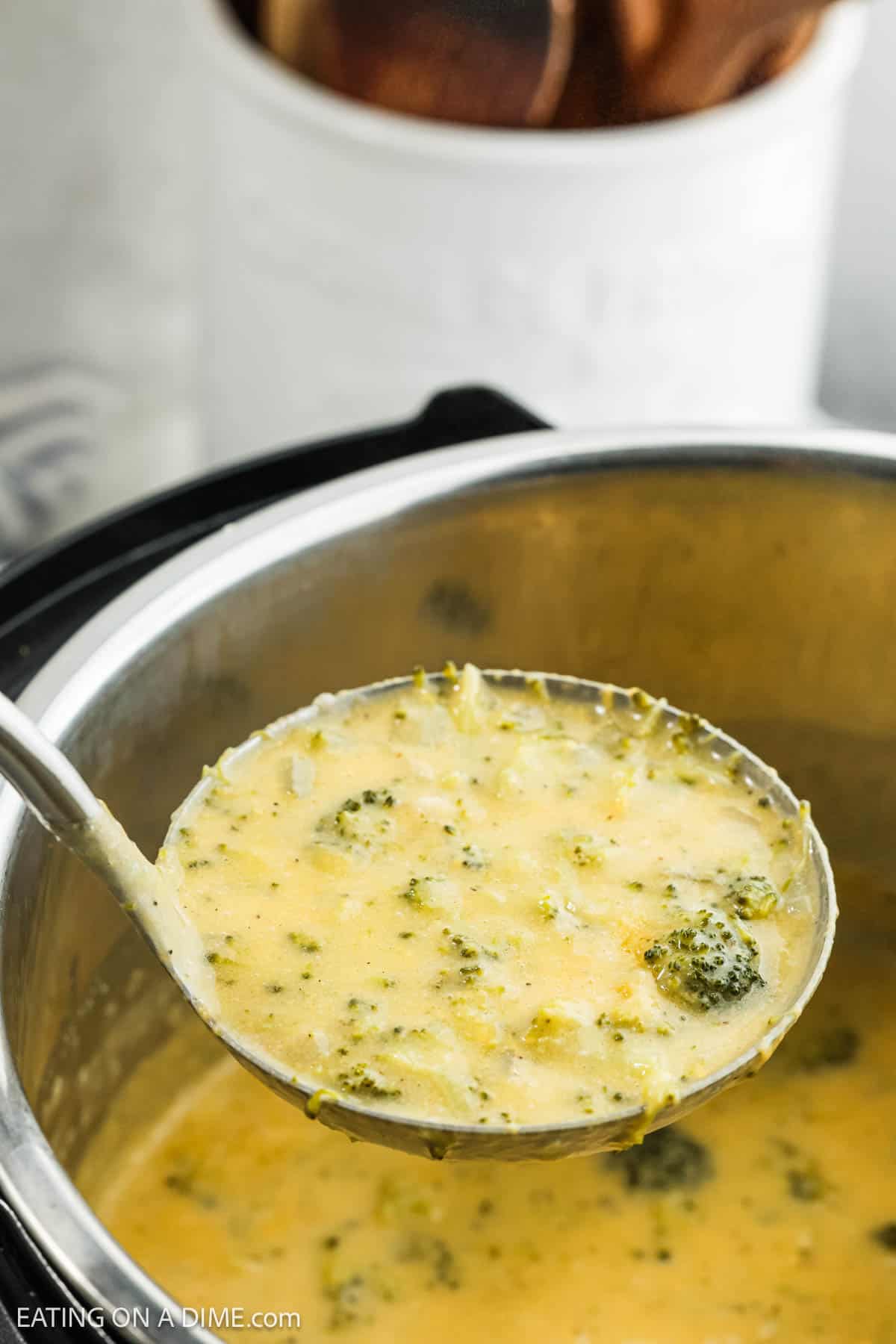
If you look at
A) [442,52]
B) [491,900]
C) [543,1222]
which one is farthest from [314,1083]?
[442,52]

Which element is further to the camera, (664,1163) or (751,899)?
(664,1163)

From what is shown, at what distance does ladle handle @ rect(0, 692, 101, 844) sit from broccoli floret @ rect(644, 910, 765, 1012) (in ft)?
0.66

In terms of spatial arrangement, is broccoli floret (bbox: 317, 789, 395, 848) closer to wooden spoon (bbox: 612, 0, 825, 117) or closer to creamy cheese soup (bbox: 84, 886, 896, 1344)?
creamy cheese soup (bbox: 84, 886, 896, 1344)

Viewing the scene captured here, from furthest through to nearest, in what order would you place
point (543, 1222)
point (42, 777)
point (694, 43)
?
point (694, 43)
point (543, 1222)
point (42, 777)

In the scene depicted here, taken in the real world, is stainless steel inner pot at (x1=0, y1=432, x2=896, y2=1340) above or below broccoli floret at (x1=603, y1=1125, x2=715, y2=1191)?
above

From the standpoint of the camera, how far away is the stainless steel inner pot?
729 mm

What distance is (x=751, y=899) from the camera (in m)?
0.64

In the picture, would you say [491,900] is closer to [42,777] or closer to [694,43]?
[42,777]

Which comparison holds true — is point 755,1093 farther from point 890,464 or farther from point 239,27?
point 239,27

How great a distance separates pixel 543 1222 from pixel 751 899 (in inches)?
9.8

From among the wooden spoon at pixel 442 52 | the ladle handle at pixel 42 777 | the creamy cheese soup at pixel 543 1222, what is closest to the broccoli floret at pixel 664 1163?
the creamy cheese soup at pixel 543 1222

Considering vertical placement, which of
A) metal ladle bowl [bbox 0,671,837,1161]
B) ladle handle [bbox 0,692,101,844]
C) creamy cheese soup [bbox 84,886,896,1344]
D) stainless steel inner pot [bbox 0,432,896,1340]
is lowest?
creamy cheese soup [bbox 84,886,896,1344]

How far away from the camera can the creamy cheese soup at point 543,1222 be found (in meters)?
0.77

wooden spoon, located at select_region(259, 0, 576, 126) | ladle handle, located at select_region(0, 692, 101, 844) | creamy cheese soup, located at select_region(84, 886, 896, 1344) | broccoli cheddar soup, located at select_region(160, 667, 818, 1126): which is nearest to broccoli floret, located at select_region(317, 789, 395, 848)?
broccoli cheddar soup, located at select_region(160, 667, 818, 1126)
